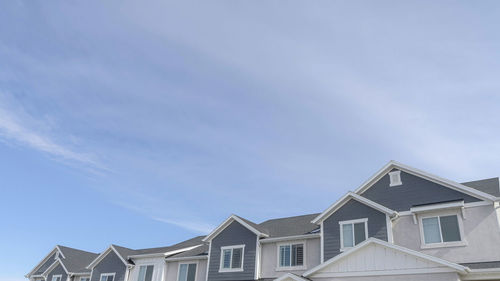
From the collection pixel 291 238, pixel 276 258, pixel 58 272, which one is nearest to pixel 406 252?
pixel 291 238

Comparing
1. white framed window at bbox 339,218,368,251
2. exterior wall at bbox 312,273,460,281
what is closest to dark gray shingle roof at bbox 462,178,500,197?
exterior wall at bbox 312,273,460,281

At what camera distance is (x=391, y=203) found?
2194 centimetres

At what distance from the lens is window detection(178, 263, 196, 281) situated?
1089 inches

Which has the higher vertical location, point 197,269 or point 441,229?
point 441,229

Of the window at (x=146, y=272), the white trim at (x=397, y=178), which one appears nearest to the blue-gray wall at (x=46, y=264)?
the window at (x=146, y=272)

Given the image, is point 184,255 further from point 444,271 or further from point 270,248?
point 444,271

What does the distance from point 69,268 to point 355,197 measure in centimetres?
2768

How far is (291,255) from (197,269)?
751 cm

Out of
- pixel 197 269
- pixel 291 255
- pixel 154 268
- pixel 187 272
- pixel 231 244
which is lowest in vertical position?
pixel 187 272

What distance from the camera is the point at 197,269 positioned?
1089 inches

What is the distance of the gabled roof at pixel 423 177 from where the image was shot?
19422mm

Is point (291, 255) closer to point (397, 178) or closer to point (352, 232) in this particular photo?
point (352, 232)

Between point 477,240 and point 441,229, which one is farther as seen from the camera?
point 441,229

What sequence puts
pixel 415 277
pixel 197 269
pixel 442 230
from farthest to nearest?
pixel 197 269 → pixel 442 230 → pixel 415 277
